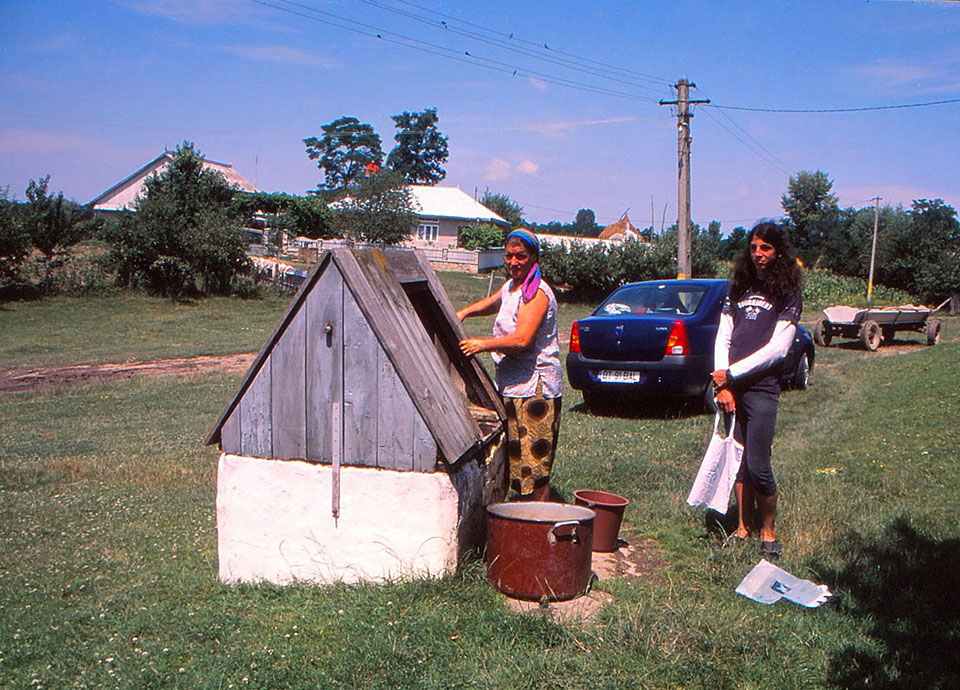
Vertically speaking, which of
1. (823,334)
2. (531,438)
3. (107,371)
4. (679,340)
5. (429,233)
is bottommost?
(107,371)

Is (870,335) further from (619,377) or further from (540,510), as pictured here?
(540,510)

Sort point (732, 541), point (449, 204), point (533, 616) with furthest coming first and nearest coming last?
point (449, 204) < point (732, 541) < point (533, 616)

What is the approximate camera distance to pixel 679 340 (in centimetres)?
1001

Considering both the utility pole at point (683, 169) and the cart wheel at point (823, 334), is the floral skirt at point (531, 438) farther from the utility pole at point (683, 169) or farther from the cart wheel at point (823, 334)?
the cart wheel at point (823, 334)

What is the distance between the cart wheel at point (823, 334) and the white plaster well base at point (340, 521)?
18878mm

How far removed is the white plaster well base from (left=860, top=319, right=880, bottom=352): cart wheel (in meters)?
18.5

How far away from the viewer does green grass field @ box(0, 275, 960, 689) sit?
11.1 feet

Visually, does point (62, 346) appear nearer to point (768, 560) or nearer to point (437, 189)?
point (768, 560)

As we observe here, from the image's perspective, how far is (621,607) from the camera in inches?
156

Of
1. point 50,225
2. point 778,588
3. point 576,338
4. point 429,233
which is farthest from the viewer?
point 429,233

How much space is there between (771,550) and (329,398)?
2.58 metres

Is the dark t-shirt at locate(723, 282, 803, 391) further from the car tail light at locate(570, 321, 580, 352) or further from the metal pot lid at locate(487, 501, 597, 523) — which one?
the car tail light at locate(570, 321, 580, 352)

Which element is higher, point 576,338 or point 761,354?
point 761,354

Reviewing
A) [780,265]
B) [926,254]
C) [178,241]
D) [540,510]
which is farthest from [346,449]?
[926,254]
